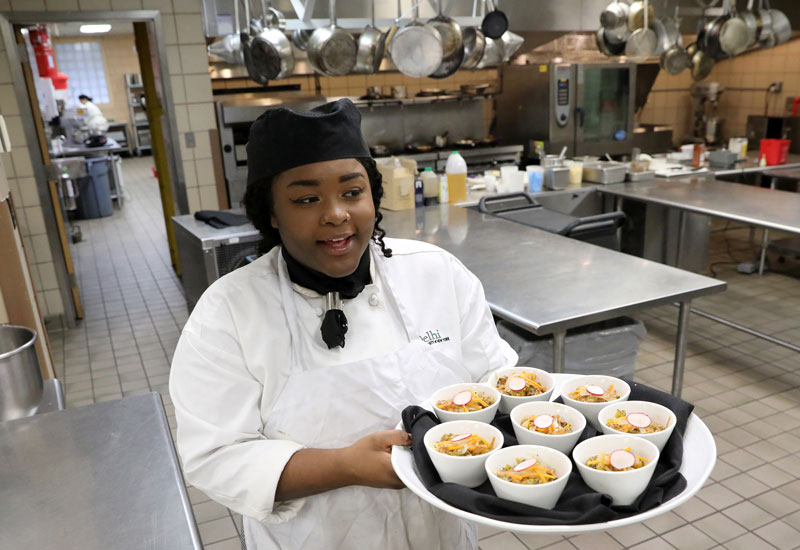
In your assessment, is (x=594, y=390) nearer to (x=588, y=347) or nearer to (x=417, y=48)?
(x=588, y=347)

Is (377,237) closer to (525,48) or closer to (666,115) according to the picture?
(525,48)

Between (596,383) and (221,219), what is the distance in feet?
Answer: 9.31

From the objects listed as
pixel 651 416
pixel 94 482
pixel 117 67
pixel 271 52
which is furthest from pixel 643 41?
pixel 117 67

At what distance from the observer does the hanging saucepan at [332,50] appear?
156 inches

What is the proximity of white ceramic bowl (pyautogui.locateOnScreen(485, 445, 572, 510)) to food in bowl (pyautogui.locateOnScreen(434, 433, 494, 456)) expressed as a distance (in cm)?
5

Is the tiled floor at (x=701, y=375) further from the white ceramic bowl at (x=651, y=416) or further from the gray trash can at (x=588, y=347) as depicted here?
the white ceramic bowl at (x=651, y=416)

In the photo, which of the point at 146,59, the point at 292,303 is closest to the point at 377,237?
the point at 292,303

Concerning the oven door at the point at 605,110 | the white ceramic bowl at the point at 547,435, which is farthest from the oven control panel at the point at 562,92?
the white ceramic bowl at the point at 547,435

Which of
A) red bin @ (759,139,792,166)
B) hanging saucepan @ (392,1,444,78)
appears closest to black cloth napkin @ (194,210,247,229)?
hanging saucepan @ (392,1,444,78)

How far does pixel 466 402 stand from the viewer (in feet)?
4.12

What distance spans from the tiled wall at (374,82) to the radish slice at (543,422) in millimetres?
6241

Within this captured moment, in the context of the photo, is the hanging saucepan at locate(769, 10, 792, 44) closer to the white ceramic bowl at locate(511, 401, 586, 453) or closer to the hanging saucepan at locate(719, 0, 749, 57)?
the hanging saucepan at locate(719, 0, 749, 57)

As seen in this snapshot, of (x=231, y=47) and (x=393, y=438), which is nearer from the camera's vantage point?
(x=393, y=438)

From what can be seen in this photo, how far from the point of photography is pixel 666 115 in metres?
8.46
